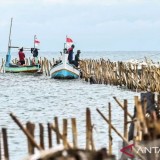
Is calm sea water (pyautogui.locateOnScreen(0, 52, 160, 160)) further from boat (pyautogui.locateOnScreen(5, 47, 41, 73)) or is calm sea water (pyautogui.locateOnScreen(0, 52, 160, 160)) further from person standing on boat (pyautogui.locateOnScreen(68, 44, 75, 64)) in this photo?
person standing on boat (pyautogui.locateOnScreen(68, 44, 75, 64))

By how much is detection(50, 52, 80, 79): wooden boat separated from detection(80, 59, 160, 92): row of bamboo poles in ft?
1.87

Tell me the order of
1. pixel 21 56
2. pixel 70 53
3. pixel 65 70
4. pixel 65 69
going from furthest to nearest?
pixel 21 56
pixel 65 70
pixel 65 69
pixel 70 53

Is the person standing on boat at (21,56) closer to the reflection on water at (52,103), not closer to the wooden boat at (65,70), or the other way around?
the reflection on water at (52,103)

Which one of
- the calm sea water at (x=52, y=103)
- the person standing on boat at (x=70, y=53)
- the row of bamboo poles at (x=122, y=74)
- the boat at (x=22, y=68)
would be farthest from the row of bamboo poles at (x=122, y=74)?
the boat at (x=22, y=68)

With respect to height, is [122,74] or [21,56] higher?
[21,56]

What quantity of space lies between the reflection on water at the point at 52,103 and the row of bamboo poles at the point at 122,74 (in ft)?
1.56

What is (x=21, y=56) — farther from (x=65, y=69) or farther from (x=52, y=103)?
(x=52, y=103)

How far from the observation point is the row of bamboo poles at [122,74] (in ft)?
90.7

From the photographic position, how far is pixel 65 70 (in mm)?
41875

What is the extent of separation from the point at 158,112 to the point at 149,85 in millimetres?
15976

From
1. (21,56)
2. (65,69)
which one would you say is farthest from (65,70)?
(21,56)

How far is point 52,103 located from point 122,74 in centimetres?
573

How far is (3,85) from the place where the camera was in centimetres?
4206

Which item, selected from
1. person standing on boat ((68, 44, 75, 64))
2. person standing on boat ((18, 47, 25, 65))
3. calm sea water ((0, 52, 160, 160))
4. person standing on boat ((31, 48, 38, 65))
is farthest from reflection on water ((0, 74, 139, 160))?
person standing on boat ((31, 48, 38, 65))
